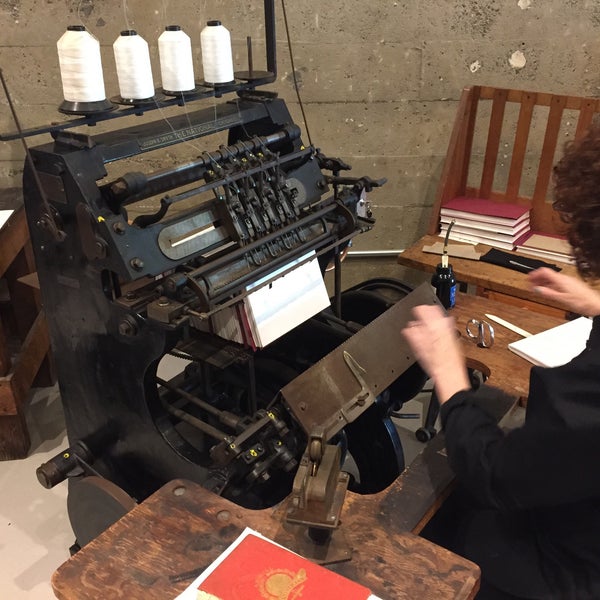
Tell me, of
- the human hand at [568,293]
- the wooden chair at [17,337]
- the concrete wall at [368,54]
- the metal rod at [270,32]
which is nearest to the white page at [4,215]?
the wooden chair at [17,337]

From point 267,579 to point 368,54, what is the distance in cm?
230

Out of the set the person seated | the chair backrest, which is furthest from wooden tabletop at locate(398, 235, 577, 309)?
the person seated

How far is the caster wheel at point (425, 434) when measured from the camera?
250cm

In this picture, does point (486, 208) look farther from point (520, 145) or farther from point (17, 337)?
point (17, 337)

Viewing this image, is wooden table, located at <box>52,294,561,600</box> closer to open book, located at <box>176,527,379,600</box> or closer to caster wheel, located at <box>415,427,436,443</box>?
open book, located at <box>176,527,379,600</box>

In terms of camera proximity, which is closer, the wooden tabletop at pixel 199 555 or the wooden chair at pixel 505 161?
the wooden tabletop at pixel 199 555

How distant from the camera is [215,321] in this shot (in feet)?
5.21

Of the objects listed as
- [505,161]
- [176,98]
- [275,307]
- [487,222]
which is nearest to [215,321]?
[275,307]

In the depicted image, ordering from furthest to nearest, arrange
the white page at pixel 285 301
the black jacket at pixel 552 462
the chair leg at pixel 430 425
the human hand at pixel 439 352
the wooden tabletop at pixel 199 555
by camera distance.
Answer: the chair leg at pixel 430 425, the white page at pixel 285 301, the human hand at pixel 439 352, the wooden tabletop at pixel 199 555, the black jacket at pixel 552 462

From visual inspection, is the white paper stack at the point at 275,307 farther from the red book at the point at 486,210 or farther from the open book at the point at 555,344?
the red book at the point at 486,210

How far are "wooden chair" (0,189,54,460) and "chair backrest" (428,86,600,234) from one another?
1.68m

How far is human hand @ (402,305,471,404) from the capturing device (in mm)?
1213

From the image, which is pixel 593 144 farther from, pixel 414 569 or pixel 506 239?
pixel 506 239

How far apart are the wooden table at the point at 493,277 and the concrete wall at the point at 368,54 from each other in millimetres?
659
